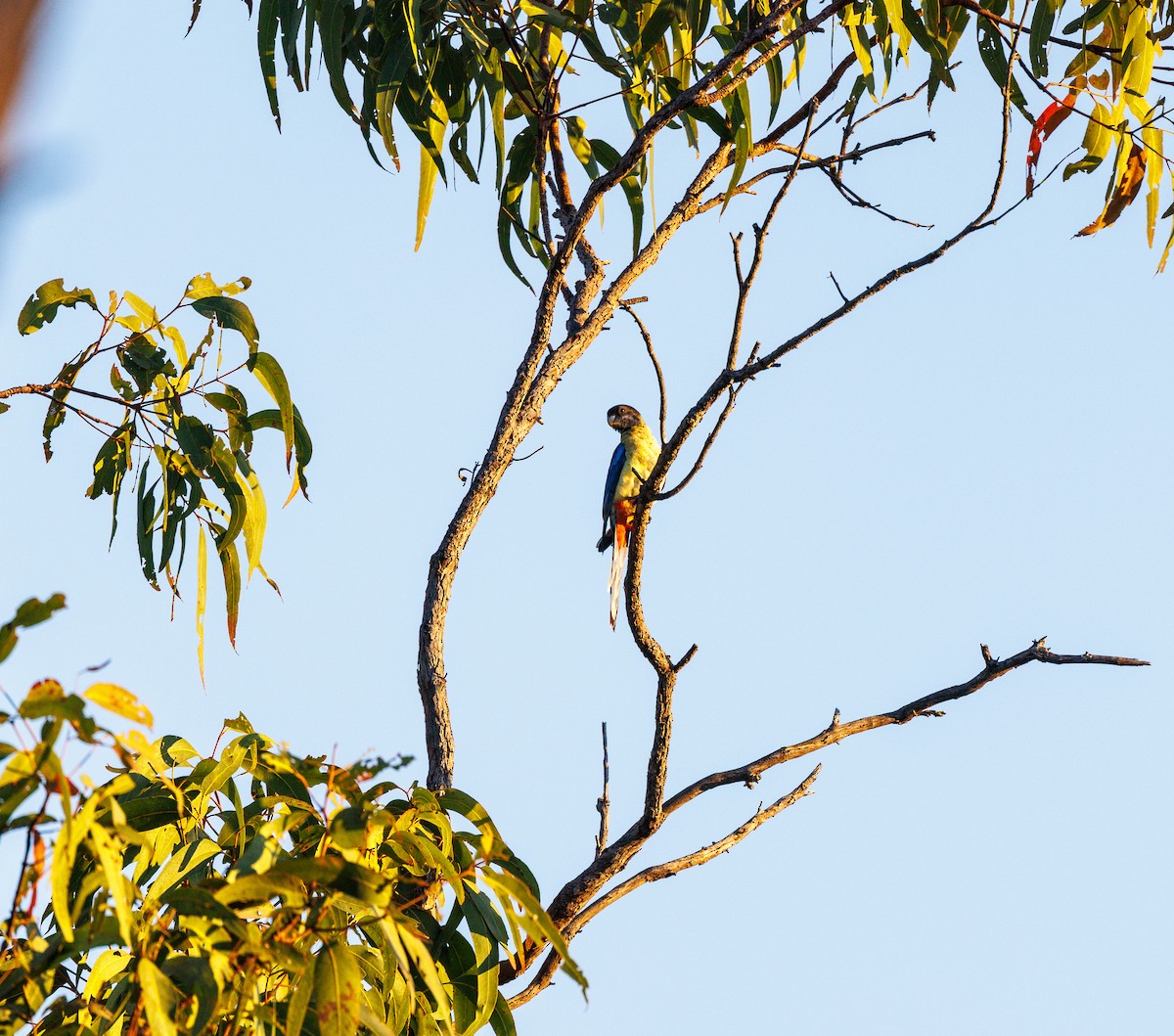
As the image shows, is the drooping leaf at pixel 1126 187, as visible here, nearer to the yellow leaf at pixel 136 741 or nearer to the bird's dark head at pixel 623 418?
the yellow leaf at pixel 136 741

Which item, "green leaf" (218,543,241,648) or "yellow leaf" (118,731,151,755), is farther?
"green leaf" (218,543,241,648)

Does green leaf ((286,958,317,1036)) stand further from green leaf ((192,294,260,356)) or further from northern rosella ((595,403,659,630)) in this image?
northern rosella ((595,403,659,630))

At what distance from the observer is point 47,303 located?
2523 mm

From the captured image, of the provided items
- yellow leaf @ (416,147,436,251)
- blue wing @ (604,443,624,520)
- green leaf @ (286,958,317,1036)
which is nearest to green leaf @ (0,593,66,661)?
green leaf @ (286,958,317,1036)

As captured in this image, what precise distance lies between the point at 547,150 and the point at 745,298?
3.06 feet

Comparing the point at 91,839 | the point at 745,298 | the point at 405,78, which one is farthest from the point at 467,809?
the point at 405,78

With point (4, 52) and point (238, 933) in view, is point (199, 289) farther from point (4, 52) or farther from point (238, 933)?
point (4, 52)

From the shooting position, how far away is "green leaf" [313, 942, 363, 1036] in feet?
5.39

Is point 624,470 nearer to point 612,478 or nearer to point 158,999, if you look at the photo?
point 612,478

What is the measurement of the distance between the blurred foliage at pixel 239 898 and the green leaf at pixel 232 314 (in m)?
0.72

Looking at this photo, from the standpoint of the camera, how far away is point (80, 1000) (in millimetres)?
1804

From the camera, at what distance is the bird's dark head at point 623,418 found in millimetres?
6797

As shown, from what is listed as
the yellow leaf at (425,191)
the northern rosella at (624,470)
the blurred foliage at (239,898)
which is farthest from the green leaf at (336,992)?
the northern rosella at (624,470)

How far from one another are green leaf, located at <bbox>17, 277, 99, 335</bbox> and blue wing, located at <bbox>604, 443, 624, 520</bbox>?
3.78 meters
